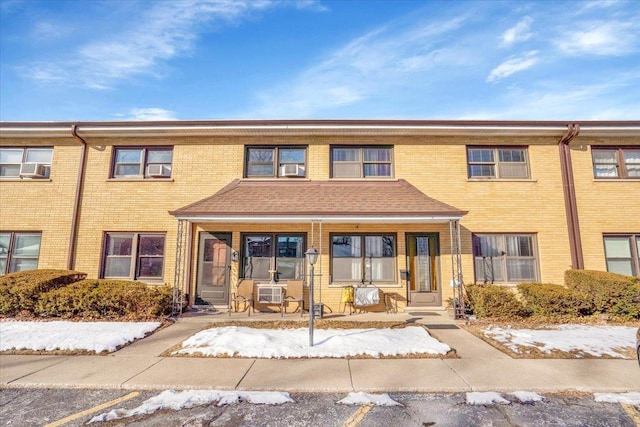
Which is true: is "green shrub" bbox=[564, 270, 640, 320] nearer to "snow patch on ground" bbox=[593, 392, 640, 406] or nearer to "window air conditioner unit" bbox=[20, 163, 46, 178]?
"snow patch on ground" bbox=[593, 392, 640, 406]

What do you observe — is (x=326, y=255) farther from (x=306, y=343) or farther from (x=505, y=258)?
(x=505, y=258)

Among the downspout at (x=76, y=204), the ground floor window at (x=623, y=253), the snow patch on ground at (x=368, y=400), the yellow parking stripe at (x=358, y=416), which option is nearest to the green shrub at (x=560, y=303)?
the ground floor window at (x=623, y=253)

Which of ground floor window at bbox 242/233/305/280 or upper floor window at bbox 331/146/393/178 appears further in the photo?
upper floor window at bbox 331/146/393/178

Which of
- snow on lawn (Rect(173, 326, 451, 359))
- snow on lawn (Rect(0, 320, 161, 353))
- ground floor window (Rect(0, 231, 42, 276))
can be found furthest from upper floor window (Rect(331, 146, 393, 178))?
ground floor window (Rect(0, 231, 42, 276))

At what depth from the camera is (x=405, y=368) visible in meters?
5.45

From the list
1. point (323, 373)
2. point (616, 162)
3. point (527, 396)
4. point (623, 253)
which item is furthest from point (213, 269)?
point (616, 162)

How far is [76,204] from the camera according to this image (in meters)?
11.1

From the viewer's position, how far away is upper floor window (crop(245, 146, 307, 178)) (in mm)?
11633

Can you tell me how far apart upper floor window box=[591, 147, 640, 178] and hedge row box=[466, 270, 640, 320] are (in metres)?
4.01

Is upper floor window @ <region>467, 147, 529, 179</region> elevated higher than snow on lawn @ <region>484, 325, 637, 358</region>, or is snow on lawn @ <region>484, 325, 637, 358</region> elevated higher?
upper floor window @ <region>467, 147, 529, 179</region>

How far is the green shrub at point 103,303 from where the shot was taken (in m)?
8.75

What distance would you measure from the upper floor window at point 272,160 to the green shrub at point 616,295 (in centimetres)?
945

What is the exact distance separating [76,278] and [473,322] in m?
11.9

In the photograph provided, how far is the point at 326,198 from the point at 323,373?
589 centimetres
